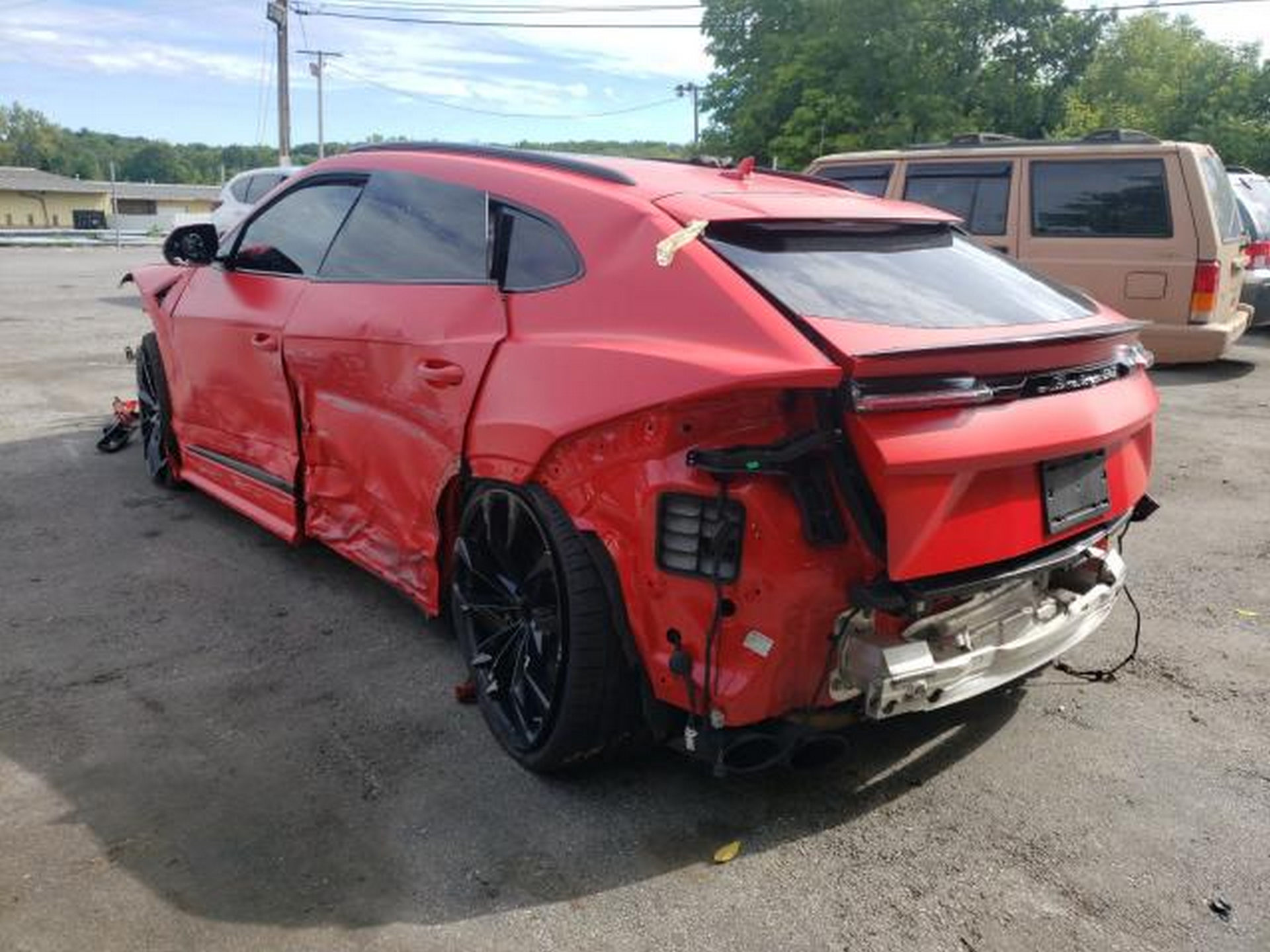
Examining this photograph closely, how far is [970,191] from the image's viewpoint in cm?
927

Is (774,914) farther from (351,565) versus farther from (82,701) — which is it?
(351,565)

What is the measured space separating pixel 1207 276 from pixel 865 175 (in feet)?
10.2

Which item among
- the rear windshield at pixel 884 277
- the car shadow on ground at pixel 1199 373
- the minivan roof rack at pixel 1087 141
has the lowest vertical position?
the car shadow on ground at pixel 1199 373

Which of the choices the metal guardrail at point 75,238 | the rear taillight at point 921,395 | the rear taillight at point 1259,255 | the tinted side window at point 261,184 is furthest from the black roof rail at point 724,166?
the metal guardrail at point 75,238

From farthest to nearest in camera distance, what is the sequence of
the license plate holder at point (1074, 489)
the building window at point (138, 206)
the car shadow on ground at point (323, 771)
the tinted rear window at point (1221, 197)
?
1. the building window at point (138, 206)
2. the tinted rear window at point (1221, 197)
3. the license plate holder at point (1074, 489)
4. the car shadow on ground at point (323, 771)

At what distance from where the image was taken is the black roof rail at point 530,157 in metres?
3.20

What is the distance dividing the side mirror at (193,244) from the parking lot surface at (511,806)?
1.51m

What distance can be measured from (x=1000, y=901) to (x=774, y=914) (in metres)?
0.56

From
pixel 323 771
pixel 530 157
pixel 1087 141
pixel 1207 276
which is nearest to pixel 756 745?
pixel 323 771

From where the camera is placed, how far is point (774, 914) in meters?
2.46

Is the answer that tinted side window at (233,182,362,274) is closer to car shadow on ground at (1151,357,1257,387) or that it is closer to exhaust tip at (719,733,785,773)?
exhaust tip at (719,733,785,773)

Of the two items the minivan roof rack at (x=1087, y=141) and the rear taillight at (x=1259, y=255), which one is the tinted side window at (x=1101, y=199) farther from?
the rear taillight at (x=1259, y=255)

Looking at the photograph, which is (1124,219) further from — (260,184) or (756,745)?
(260,184)

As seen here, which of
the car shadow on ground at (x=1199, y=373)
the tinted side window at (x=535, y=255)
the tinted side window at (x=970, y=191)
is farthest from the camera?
the car shadow on ground at (x=1199, y=373)
